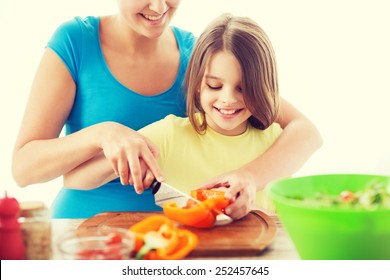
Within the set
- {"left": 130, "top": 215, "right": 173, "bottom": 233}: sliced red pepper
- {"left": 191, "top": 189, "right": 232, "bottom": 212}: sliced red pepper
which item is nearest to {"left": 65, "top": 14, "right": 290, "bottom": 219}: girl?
{"left": 191, "top": 189, "right": 232, "bottom": 212}: sliced red pepper

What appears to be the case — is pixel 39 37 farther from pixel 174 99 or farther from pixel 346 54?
pixel 346 54

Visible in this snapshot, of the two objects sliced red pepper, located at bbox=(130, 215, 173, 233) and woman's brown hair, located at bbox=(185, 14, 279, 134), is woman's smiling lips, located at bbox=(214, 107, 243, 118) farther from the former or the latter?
sliced red pepper, located at bbox=(130, 215, 173, 233)

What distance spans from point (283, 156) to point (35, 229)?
0.67m

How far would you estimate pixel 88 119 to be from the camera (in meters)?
1.38

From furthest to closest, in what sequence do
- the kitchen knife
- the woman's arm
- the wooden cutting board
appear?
the woman's arm → the kitchen knife → the wooden cutting board

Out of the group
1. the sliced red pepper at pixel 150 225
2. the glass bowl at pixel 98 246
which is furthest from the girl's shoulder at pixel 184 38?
the glass bowl at pixel 98 246

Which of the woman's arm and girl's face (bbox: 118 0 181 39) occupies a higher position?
girl's face (bbox: 118 0 181 39)

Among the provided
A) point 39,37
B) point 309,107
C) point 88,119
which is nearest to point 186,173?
point 88,119

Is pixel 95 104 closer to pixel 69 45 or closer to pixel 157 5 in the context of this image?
pixel 69 45

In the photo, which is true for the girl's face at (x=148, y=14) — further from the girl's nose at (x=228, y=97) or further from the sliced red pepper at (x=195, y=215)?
the sliced red pepper at (x=195, y=215)

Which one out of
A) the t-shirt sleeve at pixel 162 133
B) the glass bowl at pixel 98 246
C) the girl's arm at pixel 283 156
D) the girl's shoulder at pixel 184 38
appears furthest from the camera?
the girl's shoulder at pixel 184 38

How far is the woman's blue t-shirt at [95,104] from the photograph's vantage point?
1354 mm

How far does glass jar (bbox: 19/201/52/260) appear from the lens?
786mm
